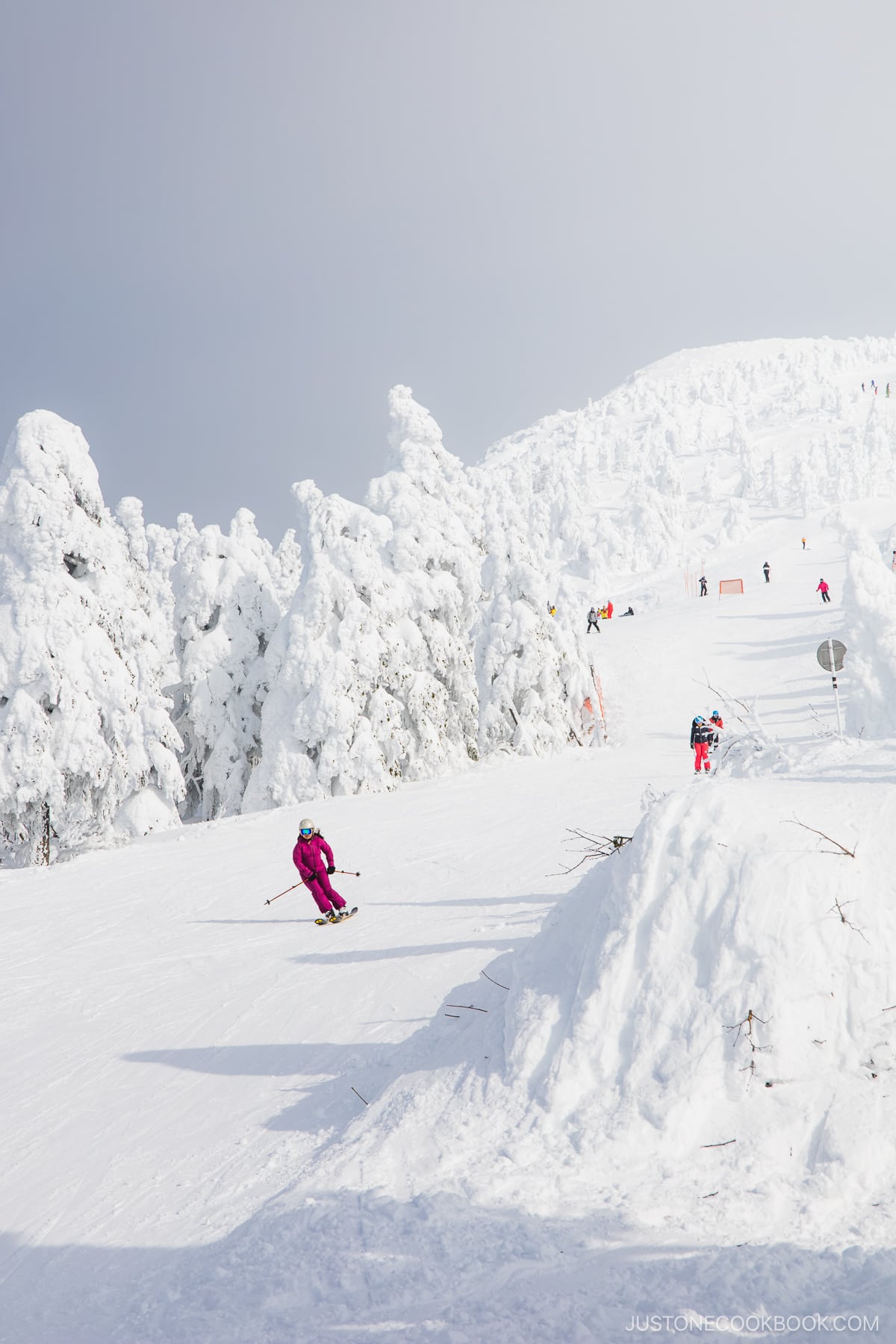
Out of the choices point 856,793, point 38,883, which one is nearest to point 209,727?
point 38,883

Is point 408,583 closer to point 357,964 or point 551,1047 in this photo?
point 357,964

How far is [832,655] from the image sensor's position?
15.7 m

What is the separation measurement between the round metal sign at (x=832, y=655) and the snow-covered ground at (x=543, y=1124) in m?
10.1

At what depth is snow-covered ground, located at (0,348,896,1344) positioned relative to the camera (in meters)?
2.97

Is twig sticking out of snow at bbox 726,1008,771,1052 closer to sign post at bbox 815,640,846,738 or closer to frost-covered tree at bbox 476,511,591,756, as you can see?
sign post at bbox 815,640,846,738

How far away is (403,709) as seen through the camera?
2256 cm

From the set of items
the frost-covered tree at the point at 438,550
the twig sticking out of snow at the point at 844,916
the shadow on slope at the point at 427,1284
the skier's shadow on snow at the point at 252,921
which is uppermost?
the frost-covered tree at the point at 438,550

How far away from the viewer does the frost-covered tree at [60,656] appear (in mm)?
16391

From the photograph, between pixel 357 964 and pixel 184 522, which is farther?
pixel 184 522

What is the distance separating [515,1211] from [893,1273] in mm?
1389

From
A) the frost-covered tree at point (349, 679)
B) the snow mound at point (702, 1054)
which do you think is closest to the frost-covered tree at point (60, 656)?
the frost-covered tree at point (349, 679)

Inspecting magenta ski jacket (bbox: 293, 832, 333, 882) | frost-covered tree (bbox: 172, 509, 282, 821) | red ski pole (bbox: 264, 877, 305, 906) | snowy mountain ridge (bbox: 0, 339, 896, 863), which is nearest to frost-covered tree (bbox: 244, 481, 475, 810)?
snowy mountain ridge (bbox: 0, 339, 896, 863)

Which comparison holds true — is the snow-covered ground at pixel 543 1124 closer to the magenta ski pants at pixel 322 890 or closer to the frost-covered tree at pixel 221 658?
the magenta ski pants at pixel 322 890

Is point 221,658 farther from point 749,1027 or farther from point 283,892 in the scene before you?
point 749,1027
